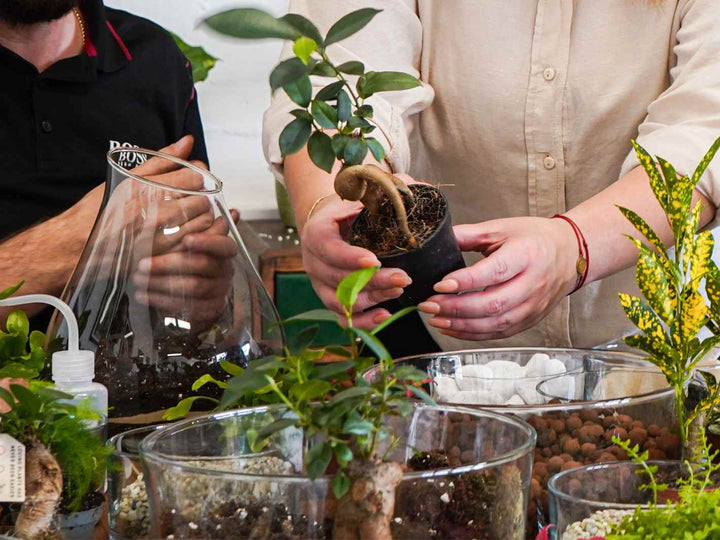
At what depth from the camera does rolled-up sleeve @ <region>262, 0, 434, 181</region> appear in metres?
1.12

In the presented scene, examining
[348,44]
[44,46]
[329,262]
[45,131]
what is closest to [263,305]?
[329,262]

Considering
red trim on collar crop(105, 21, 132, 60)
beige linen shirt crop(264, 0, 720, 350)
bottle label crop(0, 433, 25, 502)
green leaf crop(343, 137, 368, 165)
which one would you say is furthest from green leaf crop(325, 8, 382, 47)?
red trim on collar crop(105, 21, 132, 60)

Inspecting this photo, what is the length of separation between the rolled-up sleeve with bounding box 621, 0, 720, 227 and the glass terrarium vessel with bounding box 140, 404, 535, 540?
21.3 inches

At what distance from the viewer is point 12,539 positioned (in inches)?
21.0

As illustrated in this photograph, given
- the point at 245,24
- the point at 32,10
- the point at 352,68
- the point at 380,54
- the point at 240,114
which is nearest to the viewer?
the point at 245,24

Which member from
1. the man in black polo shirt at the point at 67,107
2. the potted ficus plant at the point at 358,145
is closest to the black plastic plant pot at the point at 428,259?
the potted ficus plant at the point at 358,145

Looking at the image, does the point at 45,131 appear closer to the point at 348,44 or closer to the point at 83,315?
the point at 348,44

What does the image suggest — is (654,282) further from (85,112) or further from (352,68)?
(85,112)

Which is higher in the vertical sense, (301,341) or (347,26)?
(347,26)

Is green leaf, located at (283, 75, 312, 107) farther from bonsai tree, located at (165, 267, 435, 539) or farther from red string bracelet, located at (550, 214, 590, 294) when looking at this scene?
red string bracelet, located at (550, 214, 590, 294)

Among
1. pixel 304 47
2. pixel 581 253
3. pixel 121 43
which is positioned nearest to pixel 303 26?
pixel 304 47

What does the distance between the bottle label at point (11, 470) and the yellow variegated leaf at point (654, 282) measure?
44cm

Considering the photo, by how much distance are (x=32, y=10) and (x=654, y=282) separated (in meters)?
1.48

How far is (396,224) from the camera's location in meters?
0.77
